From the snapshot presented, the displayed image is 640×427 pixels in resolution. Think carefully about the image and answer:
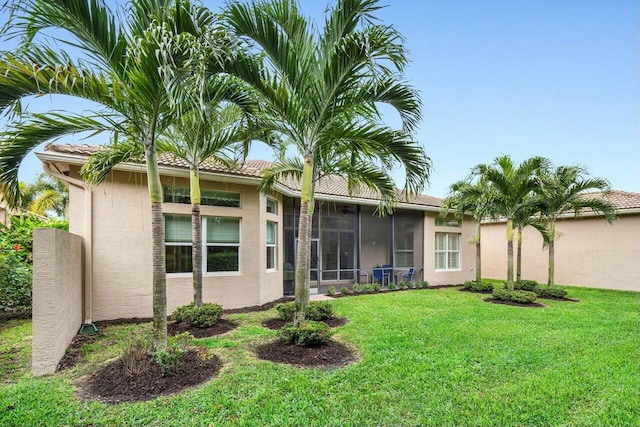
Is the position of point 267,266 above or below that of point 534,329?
above

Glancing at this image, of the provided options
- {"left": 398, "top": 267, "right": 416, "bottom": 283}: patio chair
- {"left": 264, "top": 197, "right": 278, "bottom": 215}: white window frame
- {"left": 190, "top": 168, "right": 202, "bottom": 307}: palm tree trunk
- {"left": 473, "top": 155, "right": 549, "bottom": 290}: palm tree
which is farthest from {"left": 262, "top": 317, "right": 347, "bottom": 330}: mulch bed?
{"left": 398, "top": 267, "right": 416, "bottom": 283}: patio chair

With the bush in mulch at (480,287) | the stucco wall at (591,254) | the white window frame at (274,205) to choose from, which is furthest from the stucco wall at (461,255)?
the white window frame at (274,205)

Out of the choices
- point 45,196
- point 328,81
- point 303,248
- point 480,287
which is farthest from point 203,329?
point 45,196

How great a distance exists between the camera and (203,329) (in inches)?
285

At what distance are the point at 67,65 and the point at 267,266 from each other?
26.3 ft

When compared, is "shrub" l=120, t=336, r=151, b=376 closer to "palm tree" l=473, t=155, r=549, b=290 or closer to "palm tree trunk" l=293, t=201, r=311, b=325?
"palm tree trunk" l=293, t=201, r=311, b=325

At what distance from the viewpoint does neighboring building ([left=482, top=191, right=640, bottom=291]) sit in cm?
1465

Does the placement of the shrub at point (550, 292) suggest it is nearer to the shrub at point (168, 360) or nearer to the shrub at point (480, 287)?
the shrub at point (480, 287)

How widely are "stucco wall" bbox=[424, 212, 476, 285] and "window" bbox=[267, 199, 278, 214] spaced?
7.87 m

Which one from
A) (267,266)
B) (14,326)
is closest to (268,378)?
(267,266)

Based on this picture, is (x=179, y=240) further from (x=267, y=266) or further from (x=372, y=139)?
(x=372, y=139)

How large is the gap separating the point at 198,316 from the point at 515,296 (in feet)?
34.3

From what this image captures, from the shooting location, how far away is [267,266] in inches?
435

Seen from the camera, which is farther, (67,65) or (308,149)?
(308,149)
